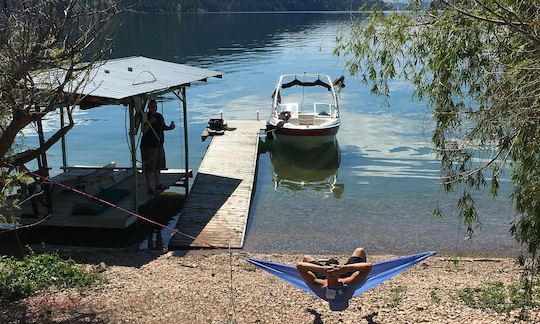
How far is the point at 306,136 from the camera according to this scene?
1877 cm

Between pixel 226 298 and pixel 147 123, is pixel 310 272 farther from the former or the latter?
pixel 147 123

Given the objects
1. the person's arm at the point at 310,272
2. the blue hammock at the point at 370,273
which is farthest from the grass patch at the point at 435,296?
the person's arm at the point at 310,272

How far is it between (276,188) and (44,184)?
7.13 metres

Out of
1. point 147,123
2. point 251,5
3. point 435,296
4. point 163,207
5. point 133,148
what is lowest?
point 163,207

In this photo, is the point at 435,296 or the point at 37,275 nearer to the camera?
the point at 435,296

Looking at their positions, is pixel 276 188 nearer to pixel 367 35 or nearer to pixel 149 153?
pixel 149 153

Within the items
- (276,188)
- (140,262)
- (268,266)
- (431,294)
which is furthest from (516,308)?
(276,188)

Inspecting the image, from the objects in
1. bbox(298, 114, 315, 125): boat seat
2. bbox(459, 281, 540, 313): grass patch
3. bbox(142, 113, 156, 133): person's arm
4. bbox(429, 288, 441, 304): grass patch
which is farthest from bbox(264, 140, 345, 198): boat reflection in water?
bbox(459, 281, 540, 313): grass patch

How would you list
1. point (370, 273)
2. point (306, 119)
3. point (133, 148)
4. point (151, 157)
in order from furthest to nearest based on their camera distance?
point (306, 119), point (151, 157), point (133, 148), point (370, 273)

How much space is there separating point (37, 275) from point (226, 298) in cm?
273

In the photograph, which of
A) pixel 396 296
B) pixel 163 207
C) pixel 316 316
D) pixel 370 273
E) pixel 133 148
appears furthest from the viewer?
pixel 163 207

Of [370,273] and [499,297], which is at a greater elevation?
[370,273]

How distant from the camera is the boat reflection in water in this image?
16.2m

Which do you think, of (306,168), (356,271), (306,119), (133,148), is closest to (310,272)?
(356,271)
